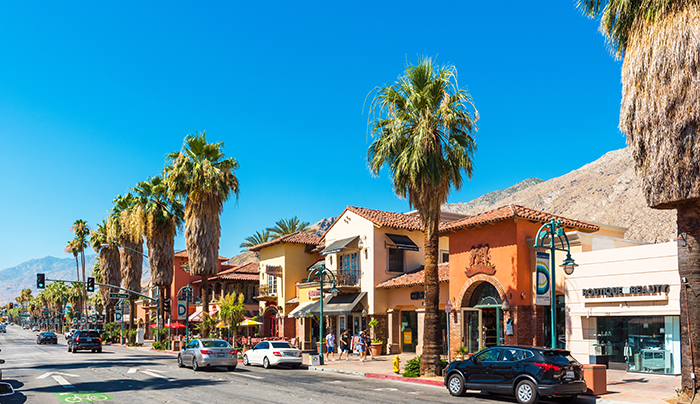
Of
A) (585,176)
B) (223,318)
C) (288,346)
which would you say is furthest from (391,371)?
(585,176)

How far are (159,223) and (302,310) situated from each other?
14.4 m

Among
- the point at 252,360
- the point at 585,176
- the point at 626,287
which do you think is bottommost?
the point at 252,360

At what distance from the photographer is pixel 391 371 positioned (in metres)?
25.2

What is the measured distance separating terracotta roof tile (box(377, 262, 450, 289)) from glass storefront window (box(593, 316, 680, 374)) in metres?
9.69

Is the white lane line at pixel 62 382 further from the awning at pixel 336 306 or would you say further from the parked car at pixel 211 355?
the awning at pixel 336 306

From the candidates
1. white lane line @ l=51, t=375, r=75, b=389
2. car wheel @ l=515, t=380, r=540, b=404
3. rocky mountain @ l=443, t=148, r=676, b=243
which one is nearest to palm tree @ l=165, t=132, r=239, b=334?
white lane line @ l=51, t=375, r=75, b=389

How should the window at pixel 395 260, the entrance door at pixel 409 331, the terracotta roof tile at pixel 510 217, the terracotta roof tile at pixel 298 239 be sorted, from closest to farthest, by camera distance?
the terracotta roof tile at pixel 510 217 → the entrance door at pixel 409 331 → the window at pixel 395 260 → the terracotta roof tile at pixel 298 239

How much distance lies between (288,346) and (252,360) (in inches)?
90.1

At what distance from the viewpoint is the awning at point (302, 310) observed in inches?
1596

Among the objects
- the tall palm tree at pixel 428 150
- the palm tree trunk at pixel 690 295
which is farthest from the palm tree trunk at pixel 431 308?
the palm tree trunk at pixel 690 295

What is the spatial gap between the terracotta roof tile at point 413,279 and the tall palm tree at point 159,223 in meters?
19.7

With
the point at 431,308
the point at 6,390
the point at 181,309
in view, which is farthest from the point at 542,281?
the point at 181,309

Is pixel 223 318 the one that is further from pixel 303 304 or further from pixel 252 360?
pixel 252 360

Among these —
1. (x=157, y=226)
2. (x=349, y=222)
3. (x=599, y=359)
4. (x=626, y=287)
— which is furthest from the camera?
(x=157, y=226)
